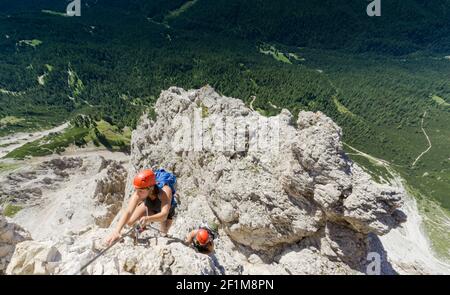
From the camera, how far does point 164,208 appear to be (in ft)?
39.0

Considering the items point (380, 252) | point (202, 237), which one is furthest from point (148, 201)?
point (380, 252)

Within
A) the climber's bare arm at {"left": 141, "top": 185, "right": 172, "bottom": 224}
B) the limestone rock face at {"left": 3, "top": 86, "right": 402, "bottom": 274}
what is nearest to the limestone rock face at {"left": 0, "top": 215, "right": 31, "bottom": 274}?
the limestone rock face at {"left": 3, "top": 86, "right": 402, "bottom": 274}

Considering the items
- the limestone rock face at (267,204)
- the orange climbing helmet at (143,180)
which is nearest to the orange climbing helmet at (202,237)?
the limestone rock face at (267,204)

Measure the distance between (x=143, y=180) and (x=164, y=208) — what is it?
165 cm

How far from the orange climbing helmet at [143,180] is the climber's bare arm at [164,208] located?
1.30 m

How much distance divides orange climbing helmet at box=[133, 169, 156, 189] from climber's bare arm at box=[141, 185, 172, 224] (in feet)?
4.26

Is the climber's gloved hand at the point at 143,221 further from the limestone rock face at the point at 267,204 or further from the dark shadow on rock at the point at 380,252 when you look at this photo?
the dark shadow on rock at the point at 380,252

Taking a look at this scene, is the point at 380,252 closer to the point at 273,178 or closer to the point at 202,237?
the point at 273,178

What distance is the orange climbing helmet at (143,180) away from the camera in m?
10.7

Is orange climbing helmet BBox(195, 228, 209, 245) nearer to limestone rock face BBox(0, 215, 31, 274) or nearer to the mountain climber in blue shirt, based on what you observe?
the mountain climber in blue shirt

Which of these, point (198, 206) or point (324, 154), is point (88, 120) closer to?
point (198, 206)
